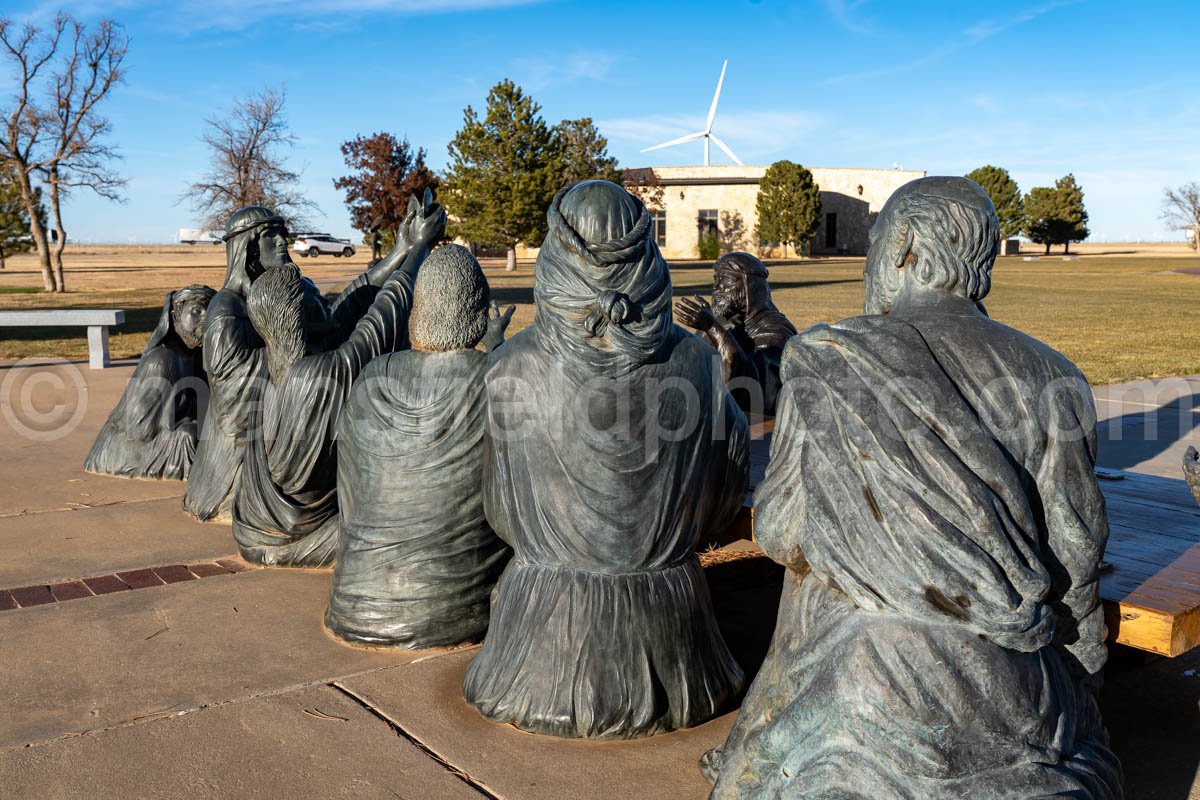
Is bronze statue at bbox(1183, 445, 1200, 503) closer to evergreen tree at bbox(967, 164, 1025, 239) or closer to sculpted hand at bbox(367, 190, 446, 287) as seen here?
sculpted hand at bbox(367, 190, 446, 287)

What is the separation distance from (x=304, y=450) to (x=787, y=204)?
53.3 meters

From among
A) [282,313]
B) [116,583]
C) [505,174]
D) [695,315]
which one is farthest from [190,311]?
[505,174]

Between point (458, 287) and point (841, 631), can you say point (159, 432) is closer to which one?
point (458, 287)

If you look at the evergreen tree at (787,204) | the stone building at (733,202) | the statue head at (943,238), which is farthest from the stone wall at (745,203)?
the statue head at (943,238)

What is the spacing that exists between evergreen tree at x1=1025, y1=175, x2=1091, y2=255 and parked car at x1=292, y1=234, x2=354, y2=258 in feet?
143

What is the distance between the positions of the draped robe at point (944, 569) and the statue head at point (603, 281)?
0.90 meters

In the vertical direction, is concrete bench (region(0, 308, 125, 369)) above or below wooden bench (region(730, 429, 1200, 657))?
above

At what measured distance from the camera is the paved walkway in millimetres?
3287

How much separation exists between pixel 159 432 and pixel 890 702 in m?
6.54

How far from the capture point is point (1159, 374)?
12773mm

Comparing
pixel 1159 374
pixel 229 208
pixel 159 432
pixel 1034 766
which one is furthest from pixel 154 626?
pixel 229 208

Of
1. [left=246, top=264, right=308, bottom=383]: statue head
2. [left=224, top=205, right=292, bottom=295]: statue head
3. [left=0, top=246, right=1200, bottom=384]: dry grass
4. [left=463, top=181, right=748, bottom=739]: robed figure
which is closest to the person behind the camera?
[left=463, top=181, right=748, bottom=739]: robed figure

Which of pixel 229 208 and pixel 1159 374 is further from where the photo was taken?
pixel 229 208

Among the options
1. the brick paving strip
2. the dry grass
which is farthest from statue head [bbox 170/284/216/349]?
the dry grass
